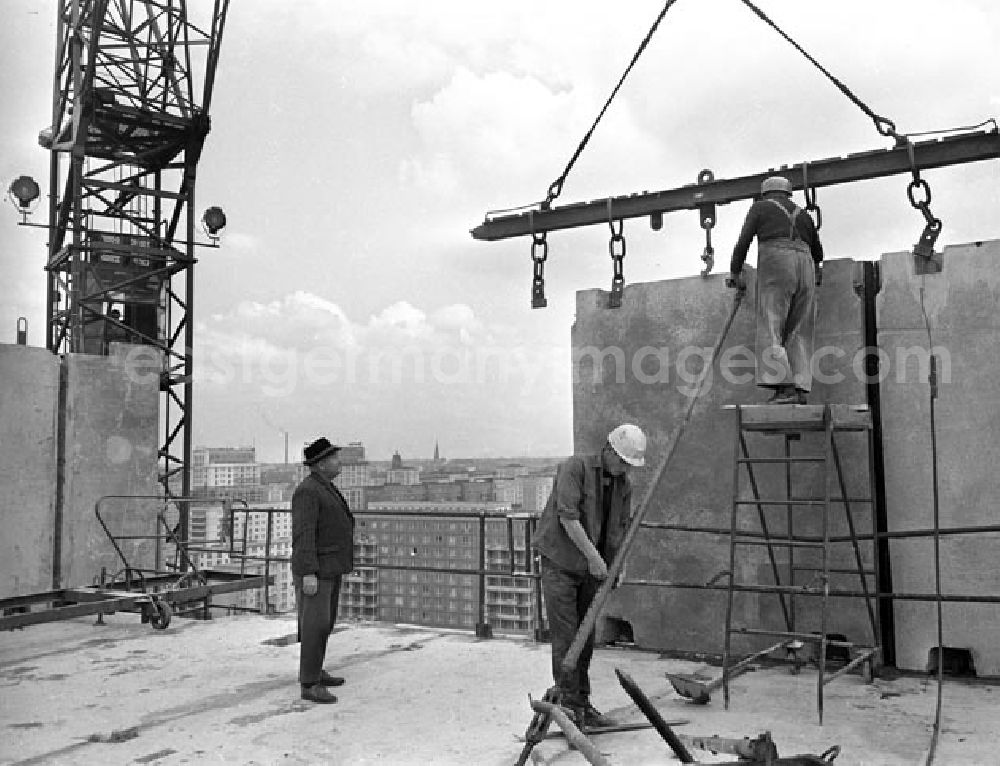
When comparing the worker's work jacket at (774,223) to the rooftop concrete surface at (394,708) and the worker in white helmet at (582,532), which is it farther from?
the rooftop concrete surface at (394,708)

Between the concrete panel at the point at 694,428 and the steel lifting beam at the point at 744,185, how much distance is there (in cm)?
82

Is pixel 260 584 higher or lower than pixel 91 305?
lower

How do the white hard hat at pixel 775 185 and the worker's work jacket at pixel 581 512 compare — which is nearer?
the worker's work jacket at pixel 581 512

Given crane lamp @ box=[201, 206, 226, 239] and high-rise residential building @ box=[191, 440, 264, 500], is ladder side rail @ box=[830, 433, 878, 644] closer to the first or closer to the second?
crane lamp @ box=[201, 206, 226, 239]

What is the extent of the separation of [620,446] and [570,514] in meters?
0.52

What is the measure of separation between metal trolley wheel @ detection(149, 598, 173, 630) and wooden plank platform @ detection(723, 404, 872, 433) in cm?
631

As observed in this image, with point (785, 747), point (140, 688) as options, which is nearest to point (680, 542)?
point (785, 747)

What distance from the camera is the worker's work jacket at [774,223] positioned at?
6.98m

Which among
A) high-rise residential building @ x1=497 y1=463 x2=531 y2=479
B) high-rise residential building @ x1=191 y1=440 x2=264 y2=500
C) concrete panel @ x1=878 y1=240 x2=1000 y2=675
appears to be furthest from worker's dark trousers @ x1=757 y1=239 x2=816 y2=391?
high-rise residential building @ x1=191 y1=440 x2=264 y2=500

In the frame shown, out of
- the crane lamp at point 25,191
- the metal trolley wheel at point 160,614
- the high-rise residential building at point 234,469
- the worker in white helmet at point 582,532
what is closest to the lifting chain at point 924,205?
the worker in white helmet at point 582,532

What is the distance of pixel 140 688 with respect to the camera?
6.90 meters

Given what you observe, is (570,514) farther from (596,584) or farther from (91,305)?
(91,305)

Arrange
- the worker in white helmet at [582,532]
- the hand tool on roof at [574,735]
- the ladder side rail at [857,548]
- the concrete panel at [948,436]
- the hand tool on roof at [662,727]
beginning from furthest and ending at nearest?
the concrete panel at [948,436] < the ladder side rail at [857,548] < the worker in white helmet at [582,532] < the hand tool on roof at [662,727] < the hand tool on roof at [574,735]

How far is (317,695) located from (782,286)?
4.69 meters
